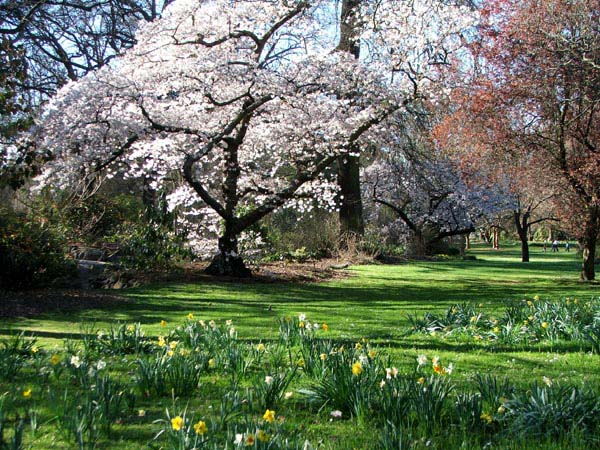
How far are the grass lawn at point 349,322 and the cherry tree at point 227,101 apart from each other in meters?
3.08

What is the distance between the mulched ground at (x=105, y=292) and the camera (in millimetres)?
9227

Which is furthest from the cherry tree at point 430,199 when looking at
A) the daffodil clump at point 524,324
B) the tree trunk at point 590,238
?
the daffodil clump at point 524,324

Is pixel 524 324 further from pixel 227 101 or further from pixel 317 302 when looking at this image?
pixel 227 101

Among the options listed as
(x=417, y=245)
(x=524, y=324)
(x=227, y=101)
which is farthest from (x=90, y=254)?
(x=417, y=245)

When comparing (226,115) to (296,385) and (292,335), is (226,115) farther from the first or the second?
(296,385)

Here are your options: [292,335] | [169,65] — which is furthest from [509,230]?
[292,335]

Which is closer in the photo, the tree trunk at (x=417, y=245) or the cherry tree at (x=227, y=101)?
the cherry tree at (x=227, y=101)

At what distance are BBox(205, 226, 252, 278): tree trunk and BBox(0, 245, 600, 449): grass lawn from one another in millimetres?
1006

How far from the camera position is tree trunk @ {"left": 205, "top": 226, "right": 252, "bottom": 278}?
14359 mm

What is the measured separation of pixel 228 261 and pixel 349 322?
22.5ft

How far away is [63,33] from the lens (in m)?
20.9

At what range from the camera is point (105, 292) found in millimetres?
11180

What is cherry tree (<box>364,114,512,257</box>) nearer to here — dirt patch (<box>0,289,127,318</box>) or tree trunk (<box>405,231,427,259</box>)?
tree trunk (<box>405,231,427,259</box>)

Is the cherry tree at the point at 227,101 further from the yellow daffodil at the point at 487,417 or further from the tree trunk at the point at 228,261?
the yellow daffodil at the point at 487,417
